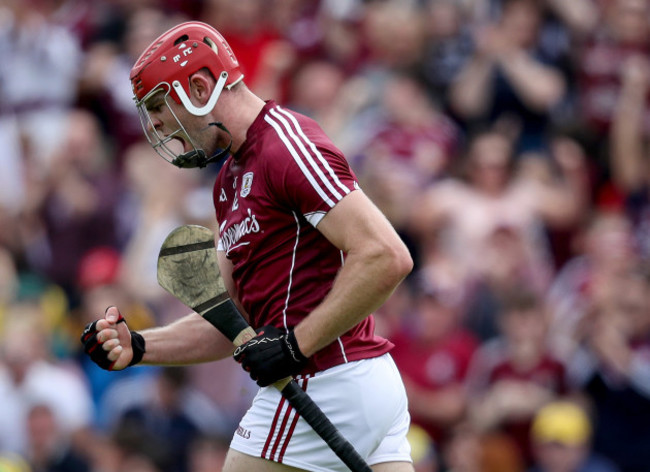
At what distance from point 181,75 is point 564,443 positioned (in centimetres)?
421

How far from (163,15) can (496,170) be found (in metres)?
4.45

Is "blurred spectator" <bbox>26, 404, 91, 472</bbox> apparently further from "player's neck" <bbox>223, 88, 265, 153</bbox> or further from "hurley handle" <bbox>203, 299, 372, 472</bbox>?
"player's neck" <bbox>223, 88, 265, 153</bbox>

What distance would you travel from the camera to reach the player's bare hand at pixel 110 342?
4.76 metres

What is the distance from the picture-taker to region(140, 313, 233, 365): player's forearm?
505cm

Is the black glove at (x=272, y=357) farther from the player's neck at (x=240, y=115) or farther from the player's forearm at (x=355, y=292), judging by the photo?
the player's neck at (x=240, y=115)

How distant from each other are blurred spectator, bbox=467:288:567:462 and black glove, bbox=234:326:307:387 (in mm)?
3881

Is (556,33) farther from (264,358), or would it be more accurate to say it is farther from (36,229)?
(264,358)

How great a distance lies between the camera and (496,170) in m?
9.44

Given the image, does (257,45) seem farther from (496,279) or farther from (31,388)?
(31,388)

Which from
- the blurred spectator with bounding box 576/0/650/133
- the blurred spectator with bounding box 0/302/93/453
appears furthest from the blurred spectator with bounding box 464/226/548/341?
the blurred spectator with bounding box 0/302/93/453

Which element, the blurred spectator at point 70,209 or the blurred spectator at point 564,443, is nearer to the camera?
the blurred spectator at point 564,443

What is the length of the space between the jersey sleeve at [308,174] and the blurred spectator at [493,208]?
484 cm

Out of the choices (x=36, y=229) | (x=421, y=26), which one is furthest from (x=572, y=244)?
(x=36, y=229)

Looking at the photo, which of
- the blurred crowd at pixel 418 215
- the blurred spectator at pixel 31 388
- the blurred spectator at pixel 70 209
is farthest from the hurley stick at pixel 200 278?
the blurred spectator at pixel 70 209
